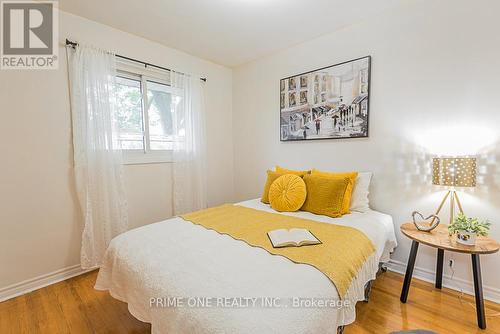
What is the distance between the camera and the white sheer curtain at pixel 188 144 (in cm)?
284

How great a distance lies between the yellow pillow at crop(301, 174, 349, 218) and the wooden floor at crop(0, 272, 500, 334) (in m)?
0.73

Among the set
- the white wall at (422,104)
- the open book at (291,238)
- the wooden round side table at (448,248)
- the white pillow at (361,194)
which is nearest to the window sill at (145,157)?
the white wall at (422,104)

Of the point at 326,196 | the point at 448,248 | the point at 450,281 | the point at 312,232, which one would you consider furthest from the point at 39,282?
the point at 450,281

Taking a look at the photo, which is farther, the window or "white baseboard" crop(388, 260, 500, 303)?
the window

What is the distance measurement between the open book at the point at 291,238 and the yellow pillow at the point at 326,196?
551mm

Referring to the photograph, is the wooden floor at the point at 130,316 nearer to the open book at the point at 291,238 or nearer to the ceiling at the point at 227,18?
the open book at the point at 291,238

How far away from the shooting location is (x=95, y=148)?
2.20 m

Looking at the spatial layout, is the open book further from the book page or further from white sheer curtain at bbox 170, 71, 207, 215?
white sheer curtain at bbox 170, 71, 207, 215

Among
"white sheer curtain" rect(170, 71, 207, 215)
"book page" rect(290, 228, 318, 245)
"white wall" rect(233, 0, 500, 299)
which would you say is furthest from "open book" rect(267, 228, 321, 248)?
"white sheer curtain" rect(170, 71, 207, 215)

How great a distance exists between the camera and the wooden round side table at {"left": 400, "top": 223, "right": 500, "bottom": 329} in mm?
1463

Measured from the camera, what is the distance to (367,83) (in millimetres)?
2229

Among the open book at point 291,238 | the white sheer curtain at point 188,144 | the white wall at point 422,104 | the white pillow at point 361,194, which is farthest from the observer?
the white sheer curtain at point 188,144

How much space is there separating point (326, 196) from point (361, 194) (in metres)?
0.39

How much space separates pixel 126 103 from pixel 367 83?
2545 mm
